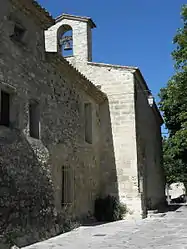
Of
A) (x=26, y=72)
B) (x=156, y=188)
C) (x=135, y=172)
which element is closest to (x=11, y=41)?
(x=26, y=72)

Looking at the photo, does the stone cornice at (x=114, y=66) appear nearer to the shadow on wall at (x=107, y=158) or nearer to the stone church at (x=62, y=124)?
the stone church at (x=62, y=124)

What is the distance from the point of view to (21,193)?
8.68 m

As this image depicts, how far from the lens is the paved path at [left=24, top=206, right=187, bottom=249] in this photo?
26.9ft

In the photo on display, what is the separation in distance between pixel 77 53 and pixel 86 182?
267 inches

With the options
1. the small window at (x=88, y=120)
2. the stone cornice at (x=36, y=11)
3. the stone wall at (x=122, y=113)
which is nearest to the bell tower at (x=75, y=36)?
the stone wall at (x=122, y=113)

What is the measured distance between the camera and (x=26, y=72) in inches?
385

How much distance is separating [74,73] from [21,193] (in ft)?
19.1

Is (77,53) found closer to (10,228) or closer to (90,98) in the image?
(90,98)

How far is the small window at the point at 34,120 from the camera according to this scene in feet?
33.5

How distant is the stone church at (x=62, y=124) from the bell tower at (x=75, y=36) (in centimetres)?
5

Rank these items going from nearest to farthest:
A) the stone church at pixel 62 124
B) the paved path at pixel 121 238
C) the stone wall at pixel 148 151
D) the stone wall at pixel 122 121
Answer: the paved path at pixel 121 238 → the stone church at pixel 62 124 → the stone wall at pixel 122 121 → the stone wall at pixel 148 151

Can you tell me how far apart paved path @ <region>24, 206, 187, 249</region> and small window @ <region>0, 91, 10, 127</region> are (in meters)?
3.13

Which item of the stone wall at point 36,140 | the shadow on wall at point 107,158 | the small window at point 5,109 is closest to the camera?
the stone wall at point 36,140

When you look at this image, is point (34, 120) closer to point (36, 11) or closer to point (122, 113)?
point (36, 11)
